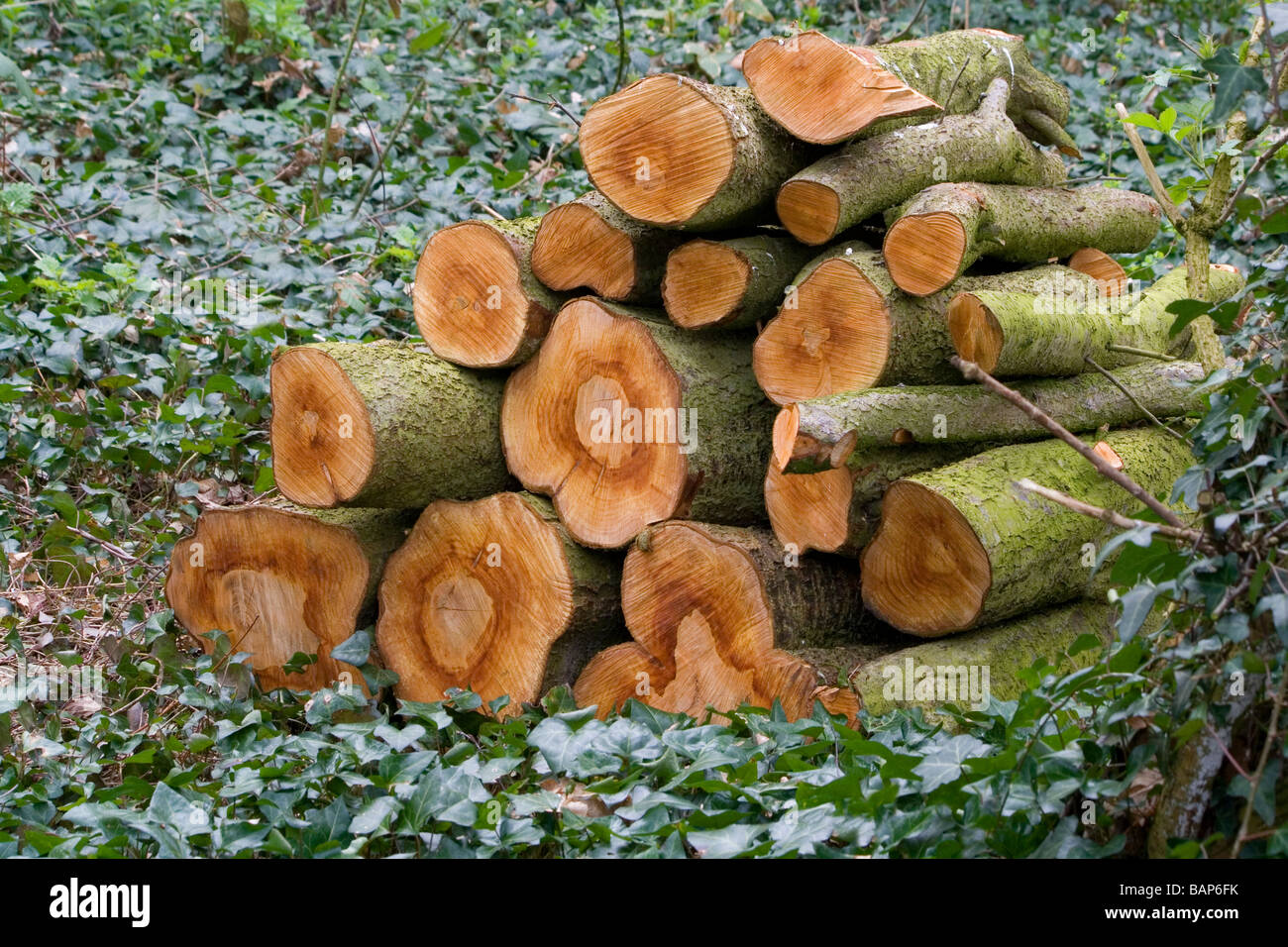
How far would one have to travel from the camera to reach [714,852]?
2510mm

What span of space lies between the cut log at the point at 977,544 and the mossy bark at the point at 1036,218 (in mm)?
592

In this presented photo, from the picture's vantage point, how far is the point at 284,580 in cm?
427

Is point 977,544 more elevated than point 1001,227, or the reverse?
point 1001,227

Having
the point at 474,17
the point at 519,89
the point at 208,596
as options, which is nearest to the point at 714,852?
the point at 208,596

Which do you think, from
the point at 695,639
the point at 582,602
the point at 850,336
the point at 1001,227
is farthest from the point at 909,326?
the point at 582,602

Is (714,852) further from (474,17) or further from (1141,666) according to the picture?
(474,17)

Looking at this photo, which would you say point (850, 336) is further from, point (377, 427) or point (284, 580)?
point (284, 580)

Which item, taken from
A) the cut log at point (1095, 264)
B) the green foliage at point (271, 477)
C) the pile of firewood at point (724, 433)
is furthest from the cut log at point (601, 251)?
the cut log at point (1095, 264)

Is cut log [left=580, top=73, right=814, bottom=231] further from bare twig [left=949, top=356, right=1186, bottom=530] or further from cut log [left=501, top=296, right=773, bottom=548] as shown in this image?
bare twig [left=949, top=356, right=1186, bottom=530]

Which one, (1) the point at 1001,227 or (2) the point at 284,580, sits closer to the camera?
(1) the point at 1001,227

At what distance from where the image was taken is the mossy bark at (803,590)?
3633mm

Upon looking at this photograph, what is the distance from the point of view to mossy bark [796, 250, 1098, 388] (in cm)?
362

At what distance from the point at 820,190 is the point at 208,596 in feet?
7.87

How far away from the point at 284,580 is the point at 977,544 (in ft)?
7.37
